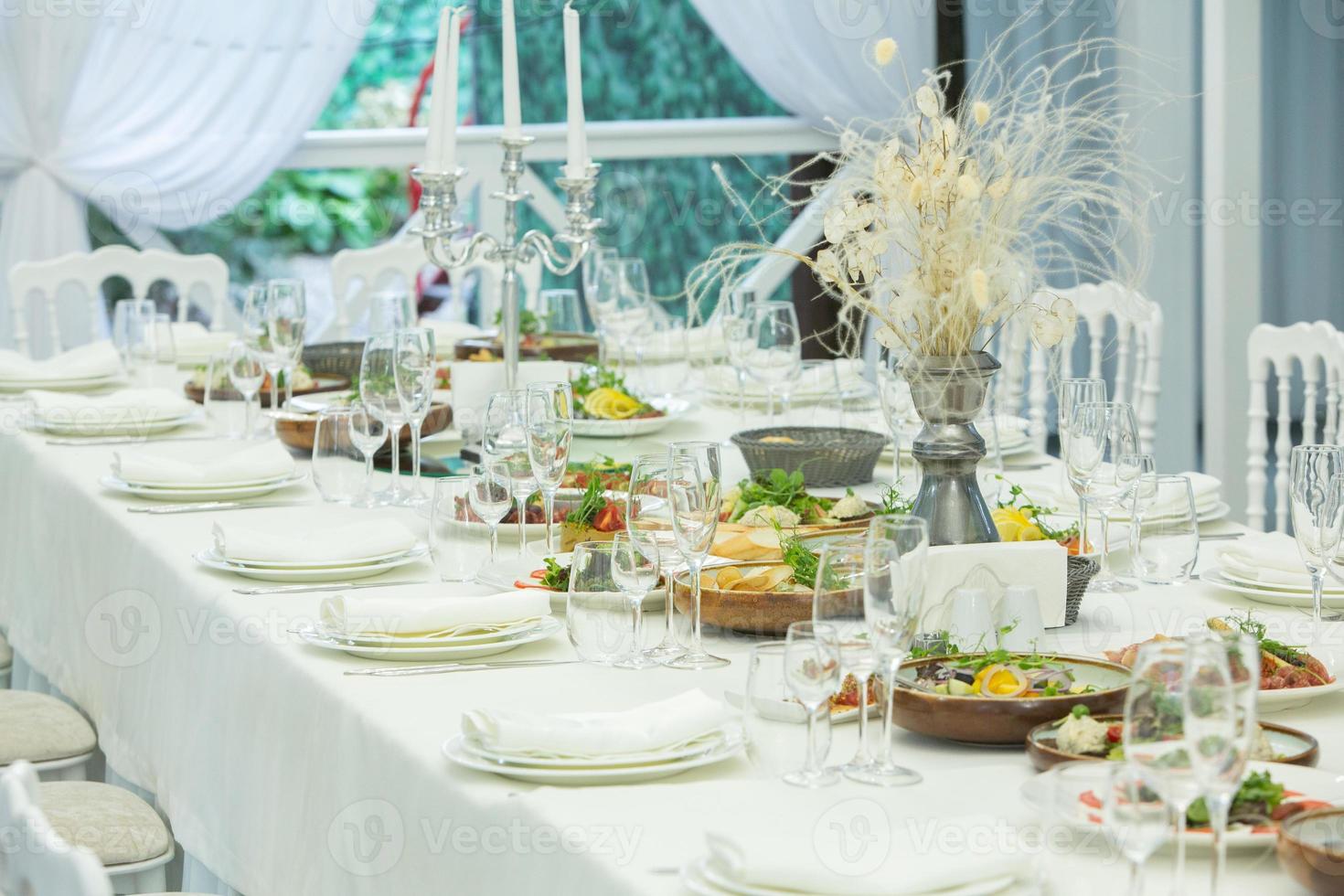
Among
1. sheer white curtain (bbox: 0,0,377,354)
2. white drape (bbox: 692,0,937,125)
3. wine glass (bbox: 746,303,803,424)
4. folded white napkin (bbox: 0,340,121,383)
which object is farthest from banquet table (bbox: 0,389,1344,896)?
white drape (bbox: 692,0,937,125)

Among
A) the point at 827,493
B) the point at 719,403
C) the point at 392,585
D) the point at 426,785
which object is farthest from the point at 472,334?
the point at 426,785

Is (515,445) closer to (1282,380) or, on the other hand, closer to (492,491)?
(492,491)

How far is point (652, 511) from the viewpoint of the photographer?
1556 millimetres

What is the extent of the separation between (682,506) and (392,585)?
0.54 metres

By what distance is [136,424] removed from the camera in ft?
9.55

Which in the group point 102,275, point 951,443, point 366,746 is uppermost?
point 102,275

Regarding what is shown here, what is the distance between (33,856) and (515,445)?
0.90 meters

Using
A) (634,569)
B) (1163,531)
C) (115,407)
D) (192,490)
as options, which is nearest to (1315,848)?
(634,569)

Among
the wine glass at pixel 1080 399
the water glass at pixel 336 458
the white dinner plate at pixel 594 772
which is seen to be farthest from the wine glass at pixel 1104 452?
the water glass at pixel 336 458

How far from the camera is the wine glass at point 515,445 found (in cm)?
186

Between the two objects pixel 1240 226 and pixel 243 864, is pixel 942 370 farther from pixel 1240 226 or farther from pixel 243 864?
pixel 1240 226

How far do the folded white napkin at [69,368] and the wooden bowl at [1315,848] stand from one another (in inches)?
107

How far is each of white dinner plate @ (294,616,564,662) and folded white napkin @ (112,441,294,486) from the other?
0.82m

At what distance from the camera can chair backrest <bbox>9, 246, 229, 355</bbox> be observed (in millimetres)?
3994
